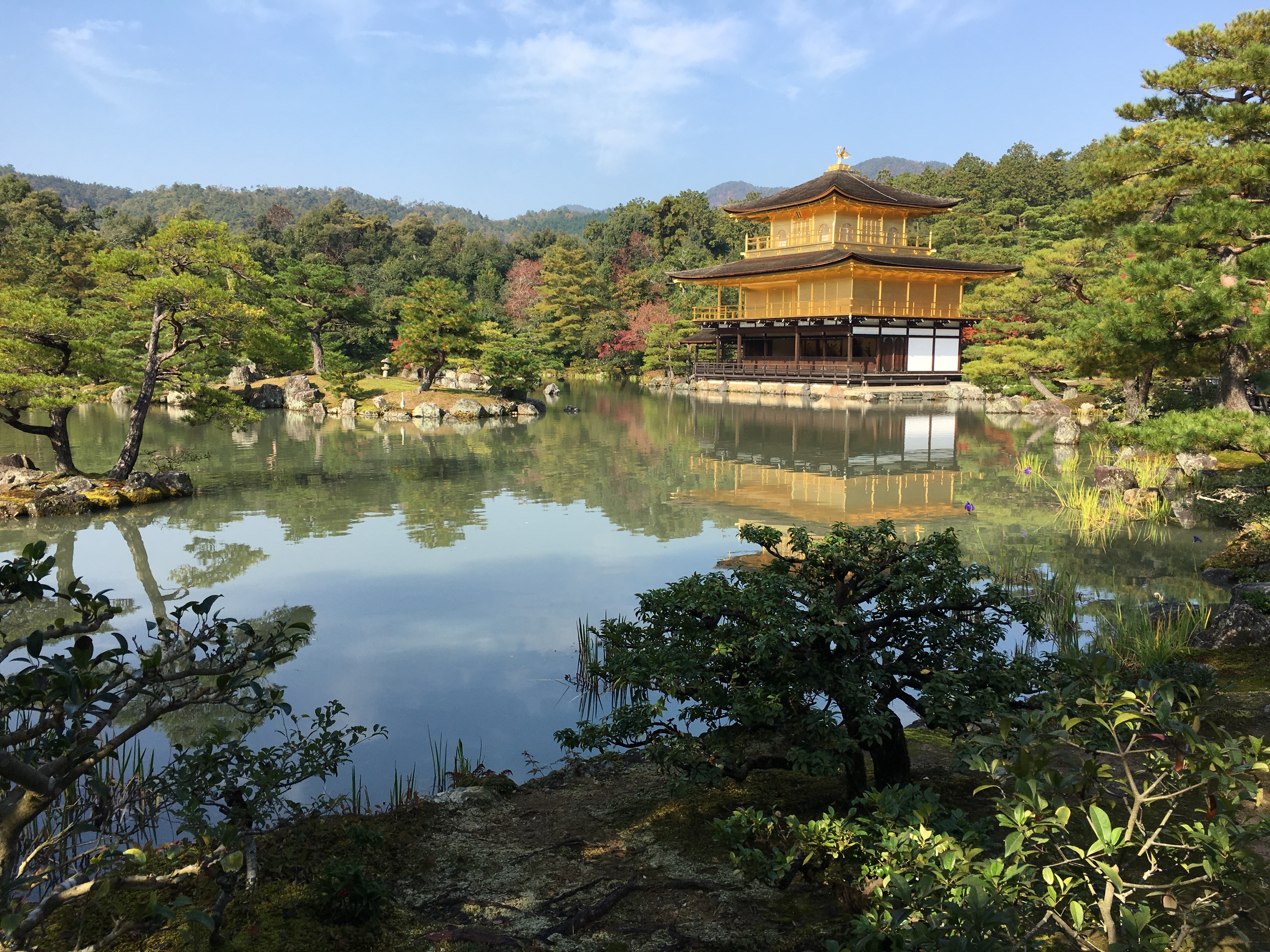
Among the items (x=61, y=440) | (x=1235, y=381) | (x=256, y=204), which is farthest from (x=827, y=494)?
(x=256, y=204)

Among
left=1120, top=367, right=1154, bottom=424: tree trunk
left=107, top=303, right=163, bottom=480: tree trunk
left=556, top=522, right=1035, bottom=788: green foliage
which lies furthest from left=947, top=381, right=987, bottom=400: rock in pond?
left=556, top=522, right=1035, bottom=788: green foliage

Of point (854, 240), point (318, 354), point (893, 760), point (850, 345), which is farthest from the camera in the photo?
point (854, 240)

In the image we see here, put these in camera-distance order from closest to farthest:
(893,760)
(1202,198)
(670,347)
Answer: (893,760) → (1202,198) → (670,347)

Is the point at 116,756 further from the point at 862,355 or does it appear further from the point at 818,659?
the point at 862,355

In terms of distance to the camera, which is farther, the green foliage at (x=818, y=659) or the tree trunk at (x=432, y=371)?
the tree trunk at (x=432, y=371)

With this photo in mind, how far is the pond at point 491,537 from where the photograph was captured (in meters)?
5.90

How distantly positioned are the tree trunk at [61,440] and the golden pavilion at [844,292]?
23.2 meters

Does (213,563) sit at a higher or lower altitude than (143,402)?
lower

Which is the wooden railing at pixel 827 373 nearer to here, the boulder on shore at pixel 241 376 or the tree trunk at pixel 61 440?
the boulder on shore at pixel 241 376

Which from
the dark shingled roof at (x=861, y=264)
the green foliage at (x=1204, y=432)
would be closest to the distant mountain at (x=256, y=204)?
the dark shingled roof at (x=861, y=264)

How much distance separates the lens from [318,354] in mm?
28719

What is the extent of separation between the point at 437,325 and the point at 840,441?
13253mm

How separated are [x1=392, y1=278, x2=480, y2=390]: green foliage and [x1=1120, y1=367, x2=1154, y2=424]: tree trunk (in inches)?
689

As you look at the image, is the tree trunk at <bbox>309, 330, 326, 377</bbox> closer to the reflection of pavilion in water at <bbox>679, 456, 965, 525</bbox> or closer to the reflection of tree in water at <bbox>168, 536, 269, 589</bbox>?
the reflection of pavilion in water at <bbox>679, 456, 965, 525</bbox>
